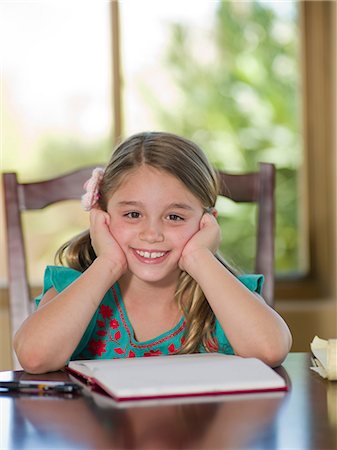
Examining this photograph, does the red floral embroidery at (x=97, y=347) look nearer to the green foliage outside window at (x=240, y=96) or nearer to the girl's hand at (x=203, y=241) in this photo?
the girl's hand at (x=203, y=241)

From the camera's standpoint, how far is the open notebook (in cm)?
105

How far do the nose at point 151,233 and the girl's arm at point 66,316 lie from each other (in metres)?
0.04

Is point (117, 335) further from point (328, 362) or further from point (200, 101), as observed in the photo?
point (200, 101)

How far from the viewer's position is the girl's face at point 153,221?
1492 millimetres

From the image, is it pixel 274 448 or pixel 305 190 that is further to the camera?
pixel 305 190

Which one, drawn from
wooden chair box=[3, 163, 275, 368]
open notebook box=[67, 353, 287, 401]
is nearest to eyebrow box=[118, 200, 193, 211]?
wooden chair box=[3, 163, 275, 368]

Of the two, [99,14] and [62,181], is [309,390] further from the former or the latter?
[99,14]

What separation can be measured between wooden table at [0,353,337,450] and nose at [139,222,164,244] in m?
0.43

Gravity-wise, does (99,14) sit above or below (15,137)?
above

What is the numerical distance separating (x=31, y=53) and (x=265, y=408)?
2083mm

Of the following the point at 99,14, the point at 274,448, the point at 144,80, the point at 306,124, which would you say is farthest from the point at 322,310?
the point at 274,448

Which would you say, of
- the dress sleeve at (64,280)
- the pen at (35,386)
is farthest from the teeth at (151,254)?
the pen at (35,386)

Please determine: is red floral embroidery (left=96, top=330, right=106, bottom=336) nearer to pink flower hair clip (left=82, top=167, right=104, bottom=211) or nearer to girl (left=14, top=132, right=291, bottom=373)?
girl (left=14, top=132, right=291, bottom=373)

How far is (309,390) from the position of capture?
1.13m
